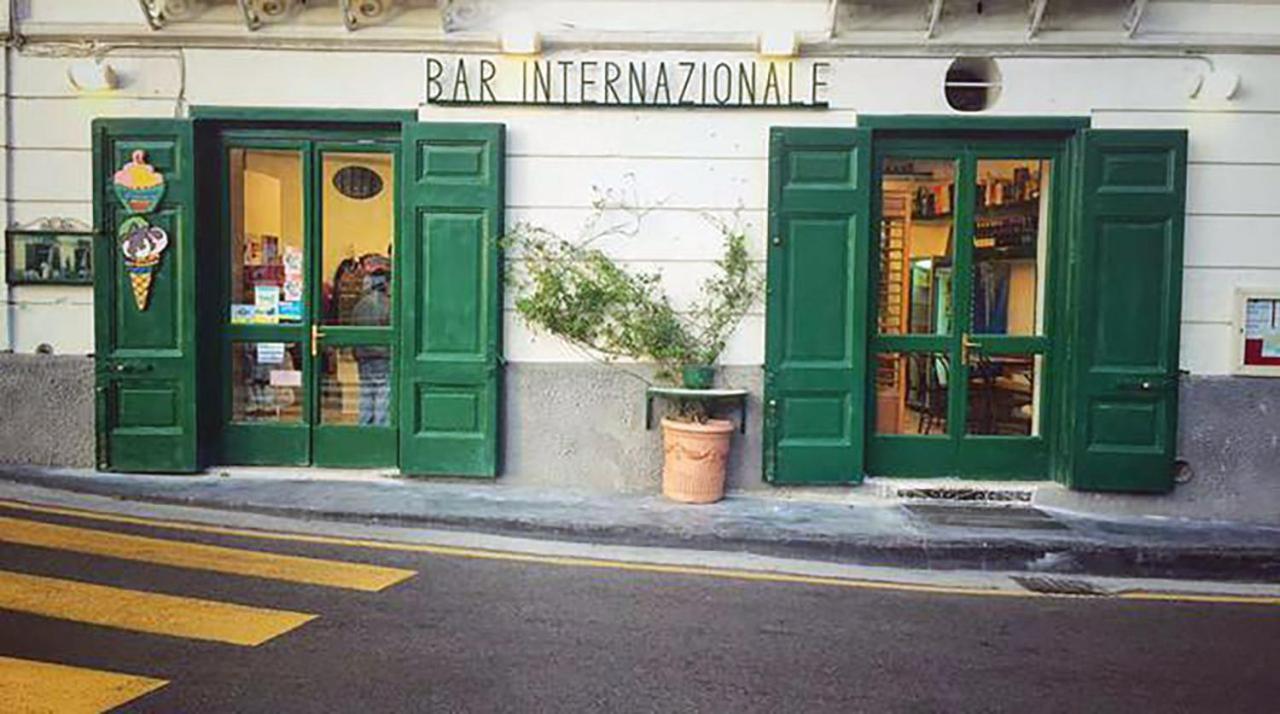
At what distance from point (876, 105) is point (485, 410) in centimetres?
398

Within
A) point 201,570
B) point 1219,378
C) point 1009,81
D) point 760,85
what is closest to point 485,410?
point 201,570

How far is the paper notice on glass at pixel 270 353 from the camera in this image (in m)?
9.16

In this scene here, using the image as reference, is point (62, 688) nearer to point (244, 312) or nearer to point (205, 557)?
point (205, 557)

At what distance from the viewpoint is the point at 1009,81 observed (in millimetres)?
8594


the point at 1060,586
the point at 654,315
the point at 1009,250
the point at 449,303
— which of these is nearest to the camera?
the point at 1060,586

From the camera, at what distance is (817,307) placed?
8.59 m

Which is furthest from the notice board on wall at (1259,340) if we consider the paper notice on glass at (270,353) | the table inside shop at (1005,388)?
the paper notice on glass at (270,353)

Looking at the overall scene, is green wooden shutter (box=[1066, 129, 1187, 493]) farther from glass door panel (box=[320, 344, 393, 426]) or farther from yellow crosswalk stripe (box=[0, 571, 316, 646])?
yellow crosswalk stripe (box=[0, 571, 316, 646])

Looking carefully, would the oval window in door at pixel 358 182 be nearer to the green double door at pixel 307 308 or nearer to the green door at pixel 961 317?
the green double door at pixel 307 308

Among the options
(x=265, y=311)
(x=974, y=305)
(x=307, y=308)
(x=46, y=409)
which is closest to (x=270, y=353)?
(x=265, y=311)

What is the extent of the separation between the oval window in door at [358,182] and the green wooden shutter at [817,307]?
3.32m

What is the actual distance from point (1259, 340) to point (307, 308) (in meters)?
7.74

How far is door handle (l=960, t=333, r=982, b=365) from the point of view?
29.0ft

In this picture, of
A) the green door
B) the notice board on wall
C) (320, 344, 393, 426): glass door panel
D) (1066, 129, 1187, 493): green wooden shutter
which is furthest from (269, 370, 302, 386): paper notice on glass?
the notice board on wall
